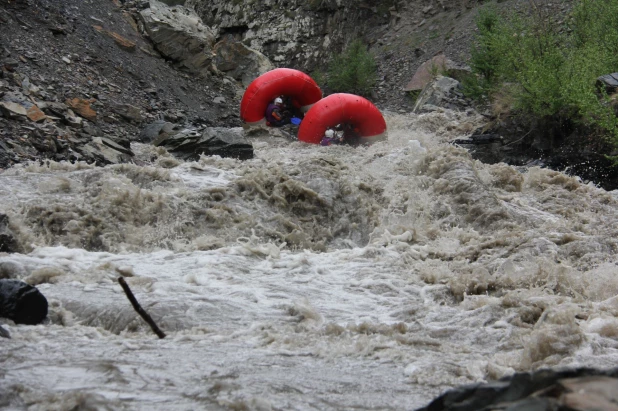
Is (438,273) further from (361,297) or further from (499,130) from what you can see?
(499,130)

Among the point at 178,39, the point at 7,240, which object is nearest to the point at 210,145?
the point at 7,240

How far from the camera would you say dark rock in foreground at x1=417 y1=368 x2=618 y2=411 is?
5.22 ft

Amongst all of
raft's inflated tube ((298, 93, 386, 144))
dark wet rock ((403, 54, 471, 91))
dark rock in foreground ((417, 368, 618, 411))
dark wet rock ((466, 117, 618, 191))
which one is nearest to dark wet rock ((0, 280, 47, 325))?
dark rock in foreground ((417, 368, 618, 411))

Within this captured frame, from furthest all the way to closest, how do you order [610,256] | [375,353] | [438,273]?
[610,256]
[438,273]
[375,353]

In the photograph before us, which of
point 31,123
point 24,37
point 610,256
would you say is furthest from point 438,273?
point 24,37

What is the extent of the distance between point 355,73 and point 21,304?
1546cm

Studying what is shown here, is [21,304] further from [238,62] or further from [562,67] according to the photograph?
[238,62]

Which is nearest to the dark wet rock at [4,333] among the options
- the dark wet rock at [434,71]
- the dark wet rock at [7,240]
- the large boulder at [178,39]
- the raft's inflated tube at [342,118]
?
the dark wet rock at [7,240]

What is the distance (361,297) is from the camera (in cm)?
505

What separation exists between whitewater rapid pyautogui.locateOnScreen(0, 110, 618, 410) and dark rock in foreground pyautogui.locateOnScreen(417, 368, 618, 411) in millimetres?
929

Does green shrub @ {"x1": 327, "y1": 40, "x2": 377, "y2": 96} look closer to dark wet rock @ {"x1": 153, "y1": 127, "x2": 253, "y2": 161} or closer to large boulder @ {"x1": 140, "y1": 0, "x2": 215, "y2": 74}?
large boulder @ {"x1": 140, "y1": 0, "x2": 215, "y2": 74}

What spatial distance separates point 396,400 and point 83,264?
3.47 m

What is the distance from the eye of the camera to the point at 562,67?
10711 mm

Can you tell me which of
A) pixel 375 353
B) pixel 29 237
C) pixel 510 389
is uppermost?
pixel 510 389
